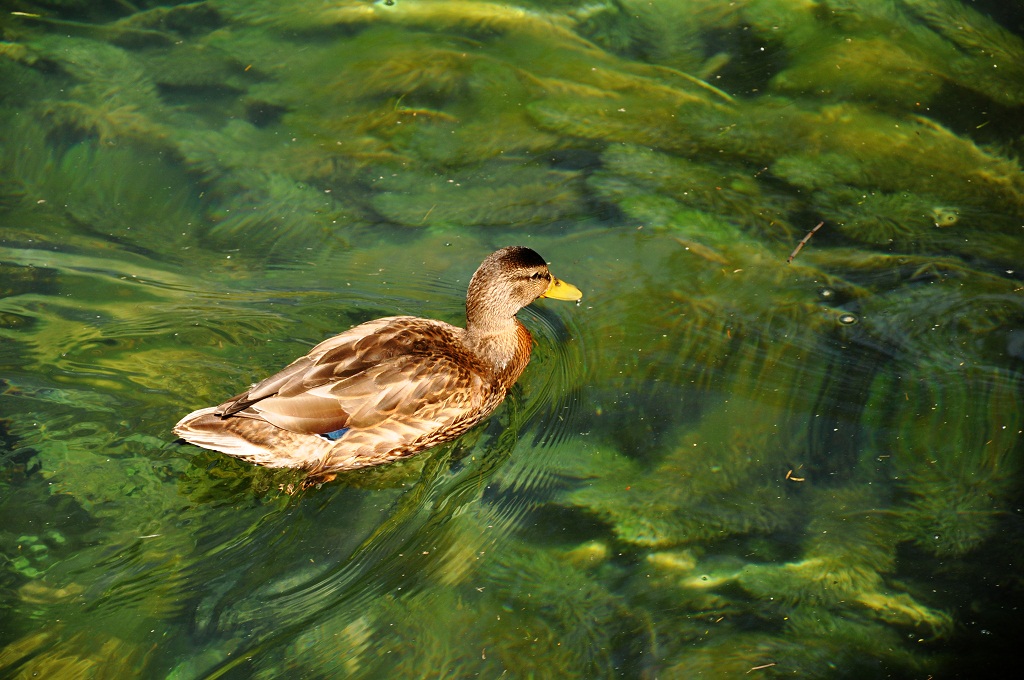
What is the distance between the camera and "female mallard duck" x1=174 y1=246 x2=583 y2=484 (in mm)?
5012

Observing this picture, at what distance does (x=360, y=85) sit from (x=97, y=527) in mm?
4251

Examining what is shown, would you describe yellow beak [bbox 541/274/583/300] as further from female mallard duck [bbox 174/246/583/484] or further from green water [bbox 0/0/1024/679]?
Answer: green water [bbox 0/0/1024/679]

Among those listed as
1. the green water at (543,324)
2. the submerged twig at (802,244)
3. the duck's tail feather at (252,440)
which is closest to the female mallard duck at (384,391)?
the duck's tail feather at (252,440)

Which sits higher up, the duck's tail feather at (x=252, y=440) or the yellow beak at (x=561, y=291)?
the yellow beak at (x=561, y=291)

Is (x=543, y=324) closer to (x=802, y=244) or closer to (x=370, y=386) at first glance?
(x=370, y=386)

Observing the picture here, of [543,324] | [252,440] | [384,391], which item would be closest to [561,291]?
[543,324]

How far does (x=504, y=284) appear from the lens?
5684 mm

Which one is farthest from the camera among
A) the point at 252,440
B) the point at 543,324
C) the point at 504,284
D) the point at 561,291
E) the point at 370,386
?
the point at 543,324

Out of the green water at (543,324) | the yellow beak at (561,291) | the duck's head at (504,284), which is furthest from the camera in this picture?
the yellow beak at (561,291)

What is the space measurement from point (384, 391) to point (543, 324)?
53.8 inches

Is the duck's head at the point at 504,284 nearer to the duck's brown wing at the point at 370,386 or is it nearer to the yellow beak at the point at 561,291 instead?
the yellow beak at the point at 561,291

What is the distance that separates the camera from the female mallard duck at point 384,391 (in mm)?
5012

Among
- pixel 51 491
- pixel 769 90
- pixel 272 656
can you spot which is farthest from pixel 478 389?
pixel 769 90

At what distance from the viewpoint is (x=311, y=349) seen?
5.64 meters
